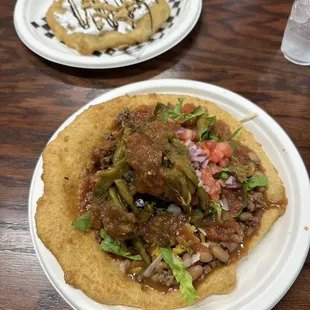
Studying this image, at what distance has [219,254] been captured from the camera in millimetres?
2504

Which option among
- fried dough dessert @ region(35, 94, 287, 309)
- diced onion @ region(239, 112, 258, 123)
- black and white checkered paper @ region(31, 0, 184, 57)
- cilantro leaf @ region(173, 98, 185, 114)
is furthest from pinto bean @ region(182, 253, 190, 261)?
black and white checkered paper @ region(31, 0, 184, 57)

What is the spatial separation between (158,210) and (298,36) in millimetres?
A: 2457

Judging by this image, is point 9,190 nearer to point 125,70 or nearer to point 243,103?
point 125,70

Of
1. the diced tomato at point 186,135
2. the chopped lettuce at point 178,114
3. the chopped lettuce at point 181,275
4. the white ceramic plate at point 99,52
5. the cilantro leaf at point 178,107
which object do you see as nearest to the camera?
the chopped lettuce at point 181,275

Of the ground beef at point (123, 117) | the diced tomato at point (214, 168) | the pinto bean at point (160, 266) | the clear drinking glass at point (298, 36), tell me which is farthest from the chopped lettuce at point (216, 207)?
the clear drinking glass at point (298, 36)

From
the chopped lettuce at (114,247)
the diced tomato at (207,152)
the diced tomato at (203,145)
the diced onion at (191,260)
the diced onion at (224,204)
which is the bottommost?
the diced onion at (191,260)

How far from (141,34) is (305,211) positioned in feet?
8.29

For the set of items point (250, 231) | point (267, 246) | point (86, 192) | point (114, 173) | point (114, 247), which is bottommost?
point (267, 246)

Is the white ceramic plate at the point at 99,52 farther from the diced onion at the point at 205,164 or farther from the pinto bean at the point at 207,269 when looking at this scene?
the pinto bean at the point at 207,269

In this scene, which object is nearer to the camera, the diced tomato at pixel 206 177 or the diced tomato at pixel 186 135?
the diced tomato at pixel 206 177

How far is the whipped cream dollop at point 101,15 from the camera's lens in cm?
426

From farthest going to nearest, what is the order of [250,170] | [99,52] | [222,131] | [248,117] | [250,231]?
[99,52] < [248,117] < [222,131] < [250,170] < [250,231]

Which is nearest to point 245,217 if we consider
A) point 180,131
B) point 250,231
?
A: point 250,231

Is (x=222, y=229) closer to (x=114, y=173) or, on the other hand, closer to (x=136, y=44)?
(x=114, y=173)
